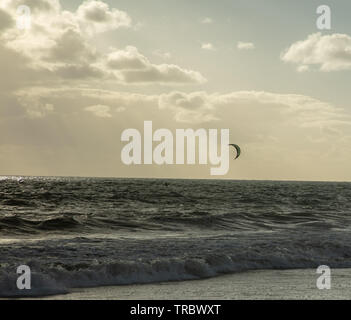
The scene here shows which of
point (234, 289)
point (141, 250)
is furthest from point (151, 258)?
point (234, 289)

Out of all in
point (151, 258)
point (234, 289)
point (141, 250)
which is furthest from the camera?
point (141, 250)

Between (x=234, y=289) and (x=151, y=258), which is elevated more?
(x=151, y=258)

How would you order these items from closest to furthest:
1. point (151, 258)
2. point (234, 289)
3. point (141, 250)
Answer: point (234, 289)
point (151, 258)
point (141, 250)

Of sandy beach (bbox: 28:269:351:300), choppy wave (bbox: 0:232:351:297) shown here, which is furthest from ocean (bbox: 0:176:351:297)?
sandy beach (bbox: 28:269:351:300)

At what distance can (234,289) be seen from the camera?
12.5 meters

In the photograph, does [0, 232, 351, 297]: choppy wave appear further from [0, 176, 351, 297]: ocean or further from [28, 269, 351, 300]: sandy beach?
[28, 269, 351, 300]: sandy beach

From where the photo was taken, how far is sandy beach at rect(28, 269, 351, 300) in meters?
11.6

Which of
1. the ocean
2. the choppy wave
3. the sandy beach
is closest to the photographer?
the sandy beach

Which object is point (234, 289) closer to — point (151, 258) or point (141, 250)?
point (151, 258)

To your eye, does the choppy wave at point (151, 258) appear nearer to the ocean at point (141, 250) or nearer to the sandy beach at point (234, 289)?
the ocean at point (141, 250)

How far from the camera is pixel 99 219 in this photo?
1164 inches

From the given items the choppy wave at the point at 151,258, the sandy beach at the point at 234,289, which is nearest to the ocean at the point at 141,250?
the choppy wave at the point at 151,258
